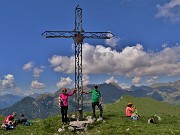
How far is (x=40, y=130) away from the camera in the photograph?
29281mm

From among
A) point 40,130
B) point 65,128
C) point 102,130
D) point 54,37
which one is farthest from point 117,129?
point 54,37

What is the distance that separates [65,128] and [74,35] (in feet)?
35.3

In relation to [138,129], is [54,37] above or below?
above

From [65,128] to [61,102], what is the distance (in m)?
3.02

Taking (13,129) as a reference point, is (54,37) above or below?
above

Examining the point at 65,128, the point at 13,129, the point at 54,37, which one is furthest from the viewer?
the point at 54,37

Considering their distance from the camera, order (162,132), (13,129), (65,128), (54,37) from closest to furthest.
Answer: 1. (162,132)
2. (65,128)
3. (13,129)
4. (54,37)

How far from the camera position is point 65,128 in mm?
29000

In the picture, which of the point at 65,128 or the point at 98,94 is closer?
the point at 65,128

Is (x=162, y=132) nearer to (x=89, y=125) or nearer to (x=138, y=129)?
(x=138, y=129)

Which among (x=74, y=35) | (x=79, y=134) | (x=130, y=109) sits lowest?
(x=79, y=134)

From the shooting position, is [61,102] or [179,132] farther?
[61,102]

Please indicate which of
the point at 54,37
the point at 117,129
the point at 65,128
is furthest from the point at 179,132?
the point at 54,37

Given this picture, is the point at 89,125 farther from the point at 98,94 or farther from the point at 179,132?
the point at 179,132
